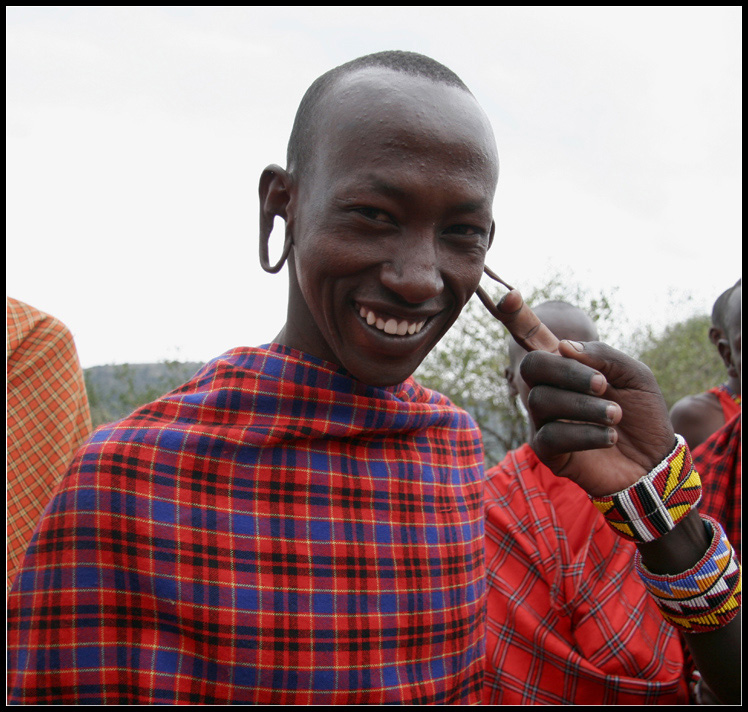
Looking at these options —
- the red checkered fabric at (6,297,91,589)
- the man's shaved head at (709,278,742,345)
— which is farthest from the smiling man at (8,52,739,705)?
the man's shaved head at (709,278,742,345)

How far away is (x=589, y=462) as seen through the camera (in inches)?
69.3

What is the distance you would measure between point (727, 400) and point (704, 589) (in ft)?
9.96

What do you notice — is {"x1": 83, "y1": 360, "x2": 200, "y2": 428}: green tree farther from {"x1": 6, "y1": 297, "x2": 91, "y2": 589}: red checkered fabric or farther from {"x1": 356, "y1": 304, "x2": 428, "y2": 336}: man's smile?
{"x1": 356, "y1": 304, "x2": 428, "y2": 336}: man's smile

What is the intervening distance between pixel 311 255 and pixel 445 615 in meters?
1.06

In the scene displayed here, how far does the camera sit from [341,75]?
177cm

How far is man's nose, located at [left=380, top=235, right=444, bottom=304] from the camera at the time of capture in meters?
1.55

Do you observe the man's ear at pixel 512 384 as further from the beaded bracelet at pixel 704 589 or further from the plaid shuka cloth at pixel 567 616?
the beaded bracelet at pixel 704 589

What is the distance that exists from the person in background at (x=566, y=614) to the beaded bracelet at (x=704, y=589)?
3.17 feet

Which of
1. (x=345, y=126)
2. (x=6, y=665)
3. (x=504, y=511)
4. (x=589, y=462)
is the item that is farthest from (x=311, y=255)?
(x=504, y=511)

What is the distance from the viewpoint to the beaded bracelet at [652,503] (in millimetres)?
1746

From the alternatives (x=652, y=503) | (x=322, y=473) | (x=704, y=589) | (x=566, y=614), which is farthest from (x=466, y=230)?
(x=566, y=614)

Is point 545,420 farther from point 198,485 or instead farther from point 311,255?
point 198,485

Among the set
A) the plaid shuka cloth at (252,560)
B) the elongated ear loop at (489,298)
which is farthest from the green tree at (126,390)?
the elongated ear loop at (489,298)

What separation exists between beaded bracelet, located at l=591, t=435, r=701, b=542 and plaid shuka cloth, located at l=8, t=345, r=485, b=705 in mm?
476
